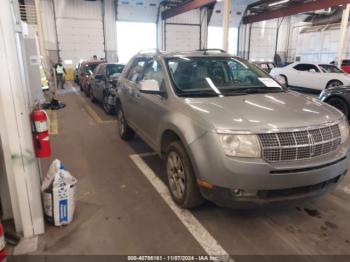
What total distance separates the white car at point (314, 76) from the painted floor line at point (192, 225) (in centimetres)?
892

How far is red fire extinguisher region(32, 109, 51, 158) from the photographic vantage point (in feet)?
7.98

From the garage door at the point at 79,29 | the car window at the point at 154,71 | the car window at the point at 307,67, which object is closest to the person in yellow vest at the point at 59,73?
the garage door at the point at 79,29

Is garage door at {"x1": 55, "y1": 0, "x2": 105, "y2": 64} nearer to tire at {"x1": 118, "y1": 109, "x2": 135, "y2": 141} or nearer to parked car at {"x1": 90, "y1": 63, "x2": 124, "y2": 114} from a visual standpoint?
parked car at {"x1": 90, "y1": 63, "x2": 124, "y2": 114}

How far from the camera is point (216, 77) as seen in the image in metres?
3.53

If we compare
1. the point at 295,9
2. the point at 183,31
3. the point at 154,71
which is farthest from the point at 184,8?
the point at 154,71

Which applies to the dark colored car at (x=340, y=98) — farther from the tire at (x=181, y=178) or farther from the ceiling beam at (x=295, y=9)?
the ceiling beam at (x=295, y=9)

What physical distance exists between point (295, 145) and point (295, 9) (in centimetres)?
2000

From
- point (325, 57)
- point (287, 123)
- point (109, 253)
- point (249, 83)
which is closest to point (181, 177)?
point (109, 253)

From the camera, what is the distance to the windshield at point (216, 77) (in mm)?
3264

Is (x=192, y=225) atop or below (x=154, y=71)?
below

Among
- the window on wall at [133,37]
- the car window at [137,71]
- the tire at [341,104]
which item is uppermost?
the window on wall at [133,37]

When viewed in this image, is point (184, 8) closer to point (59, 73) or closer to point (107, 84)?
point (59, 73)

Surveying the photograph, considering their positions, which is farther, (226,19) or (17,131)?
(226,19)

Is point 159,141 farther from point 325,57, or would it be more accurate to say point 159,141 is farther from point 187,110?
point 325,57
